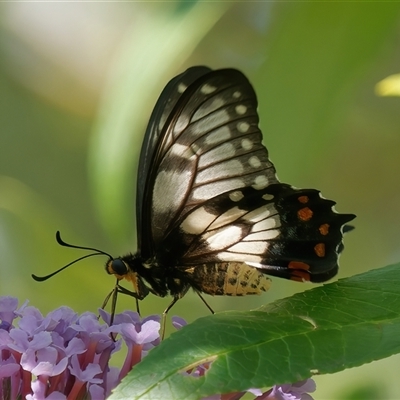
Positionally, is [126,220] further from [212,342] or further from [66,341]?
[212,342]

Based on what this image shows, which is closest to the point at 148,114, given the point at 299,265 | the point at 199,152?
the point at 199,152

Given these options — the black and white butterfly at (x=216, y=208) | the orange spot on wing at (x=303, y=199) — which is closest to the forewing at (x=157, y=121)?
the black and white butterfly at (x=216, y=208)

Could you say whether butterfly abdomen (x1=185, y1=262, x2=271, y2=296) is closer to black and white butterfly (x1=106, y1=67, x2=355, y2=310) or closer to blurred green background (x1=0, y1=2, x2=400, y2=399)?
black and white butterfly (x1=106, y1=67, x2=355, y2=310)

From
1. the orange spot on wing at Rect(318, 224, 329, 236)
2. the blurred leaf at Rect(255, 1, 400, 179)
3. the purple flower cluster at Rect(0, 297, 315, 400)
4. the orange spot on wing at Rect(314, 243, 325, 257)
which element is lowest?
the purple flower cluster at Rect(0, 297, 315, 400)

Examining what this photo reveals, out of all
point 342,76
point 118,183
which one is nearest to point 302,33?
point 342,76

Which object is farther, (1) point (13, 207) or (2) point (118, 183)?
(1) point (13, 207)

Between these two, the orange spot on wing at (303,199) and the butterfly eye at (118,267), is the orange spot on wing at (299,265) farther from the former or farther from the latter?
the butterfly eye at (118,267)

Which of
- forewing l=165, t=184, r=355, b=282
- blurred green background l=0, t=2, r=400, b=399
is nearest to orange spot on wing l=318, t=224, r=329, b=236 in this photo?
forewing l=165, t=184, r=355, b=282
